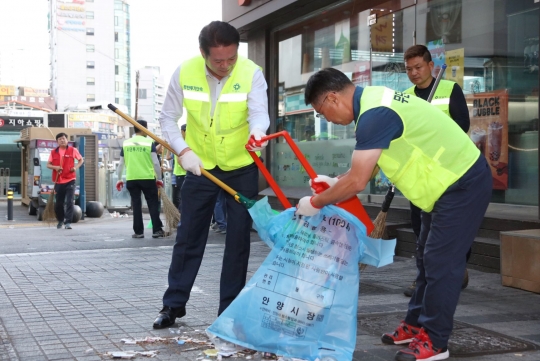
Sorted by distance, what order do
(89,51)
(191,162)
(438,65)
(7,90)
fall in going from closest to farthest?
(191,162) → (438,65) → (7,90) → (89,51)

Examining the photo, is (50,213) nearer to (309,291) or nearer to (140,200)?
(140,200)

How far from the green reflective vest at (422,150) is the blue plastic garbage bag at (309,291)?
36 cm

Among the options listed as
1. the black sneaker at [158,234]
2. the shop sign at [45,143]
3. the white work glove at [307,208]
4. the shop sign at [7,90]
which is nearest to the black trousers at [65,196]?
the black sneaker at [158,234]

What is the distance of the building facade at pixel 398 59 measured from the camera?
7.63 m

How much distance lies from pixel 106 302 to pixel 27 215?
15.6m

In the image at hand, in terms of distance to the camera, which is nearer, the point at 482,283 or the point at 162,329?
the point at 162,329

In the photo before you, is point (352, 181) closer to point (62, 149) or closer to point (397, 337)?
point (397, 337)

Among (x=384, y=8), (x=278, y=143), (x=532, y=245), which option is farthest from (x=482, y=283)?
(x=278, y=143)

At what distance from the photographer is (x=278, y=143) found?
467 inches

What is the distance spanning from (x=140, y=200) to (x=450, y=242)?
790cm

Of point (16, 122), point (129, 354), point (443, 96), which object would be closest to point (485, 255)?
point (443, 96)

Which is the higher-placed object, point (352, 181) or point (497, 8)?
point (497, 8)

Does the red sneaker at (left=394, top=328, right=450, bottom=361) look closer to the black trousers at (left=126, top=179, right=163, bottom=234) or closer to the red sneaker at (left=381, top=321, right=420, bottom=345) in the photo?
the red sneaker at (left=381, top=321, right=420, bottom=345)

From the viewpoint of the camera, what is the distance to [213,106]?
14.5ft
